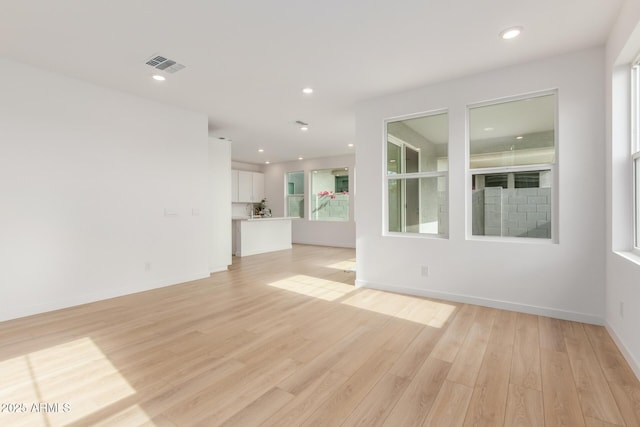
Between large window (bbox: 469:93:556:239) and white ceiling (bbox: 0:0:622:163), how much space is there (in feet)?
1.82

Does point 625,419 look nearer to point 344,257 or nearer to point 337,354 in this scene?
A: point 337,354

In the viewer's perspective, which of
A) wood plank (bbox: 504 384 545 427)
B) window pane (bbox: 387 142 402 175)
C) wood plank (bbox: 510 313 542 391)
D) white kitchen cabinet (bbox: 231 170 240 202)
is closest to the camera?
wood plank (bbox: 504 384 545 427)

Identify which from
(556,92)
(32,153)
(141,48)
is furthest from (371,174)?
(32,153)

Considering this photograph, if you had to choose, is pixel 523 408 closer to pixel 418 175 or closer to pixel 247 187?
pixel 418 175

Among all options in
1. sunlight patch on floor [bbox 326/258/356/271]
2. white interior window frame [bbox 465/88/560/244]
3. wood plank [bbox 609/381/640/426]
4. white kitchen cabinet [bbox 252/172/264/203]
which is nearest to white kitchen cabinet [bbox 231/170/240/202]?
white kitchen cabinet [bbox 252/172/264/203]

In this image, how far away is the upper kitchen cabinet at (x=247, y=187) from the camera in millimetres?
9234

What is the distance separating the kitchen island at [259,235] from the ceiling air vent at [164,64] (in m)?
4.33

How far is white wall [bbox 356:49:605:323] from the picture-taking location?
2.98 metres

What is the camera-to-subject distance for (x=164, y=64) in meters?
3.29

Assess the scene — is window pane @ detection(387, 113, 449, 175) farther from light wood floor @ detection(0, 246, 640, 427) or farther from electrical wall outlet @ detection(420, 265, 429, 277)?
light wood floor @ detection(0, 246, 640, 427)

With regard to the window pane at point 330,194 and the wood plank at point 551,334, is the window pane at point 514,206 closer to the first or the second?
the wood plank at point 551,334

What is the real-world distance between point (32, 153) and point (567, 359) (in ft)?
17.7

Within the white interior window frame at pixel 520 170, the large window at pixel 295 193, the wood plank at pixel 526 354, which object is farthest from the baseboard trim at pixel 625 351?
the large window at pixel 295 193

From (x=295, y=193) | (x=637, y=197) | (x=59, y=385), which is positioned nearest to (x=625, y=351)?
(x=637, y=197)
